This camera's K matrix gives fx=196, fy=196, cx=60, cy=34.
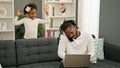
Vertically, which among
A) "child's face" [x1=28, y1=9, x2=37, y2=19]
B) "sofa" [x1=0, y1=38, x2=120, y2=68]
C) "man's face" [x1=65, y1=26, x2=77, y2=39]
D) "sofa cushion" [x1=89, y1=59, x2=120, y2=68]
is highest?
"child's face" [x1=28, y1=9, x2=37, y2=19]

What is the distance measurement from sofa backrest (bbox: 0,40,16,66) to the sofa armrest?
165 centimetres

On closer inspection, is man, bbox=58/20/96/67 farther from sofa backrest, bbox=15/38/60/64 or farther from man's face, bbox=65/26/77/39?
sofa backrest, bbox=15/38/60/64

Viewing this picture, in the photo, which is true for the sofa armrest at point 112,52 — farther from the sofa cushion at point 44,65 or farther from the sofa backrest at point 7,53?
the sofa backrest at point 7,53

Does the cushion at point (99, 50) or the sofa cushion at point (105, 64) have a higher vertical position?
the cushion at point (99, 50)

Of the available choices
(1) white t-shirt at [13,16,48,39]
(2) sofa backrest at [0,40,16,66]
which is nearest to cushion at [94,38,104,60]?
(1) white t-shirt at [13,16,48,39]

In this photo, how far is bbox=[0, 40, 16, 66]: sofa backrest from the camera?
2.99 m

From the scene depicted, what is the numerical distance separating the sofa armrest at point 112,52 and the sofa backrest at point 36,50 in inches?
36.9

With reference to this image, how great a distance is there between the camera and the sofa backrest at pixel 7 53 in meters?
2.99

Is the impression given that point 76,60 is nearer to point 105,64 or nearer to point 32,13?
point 105,64

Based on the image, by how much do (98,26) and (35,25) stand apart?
134 centimetres

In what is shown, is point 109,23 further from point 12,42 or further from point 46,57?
point 12,42

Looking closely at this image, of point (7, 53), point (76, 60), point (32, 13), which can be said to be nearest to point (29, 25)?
point (32, 13)

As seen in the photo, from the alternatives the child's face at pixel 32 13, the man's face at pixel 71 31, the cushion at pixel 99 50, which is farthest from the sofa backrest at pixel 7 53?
the cushion at pixel 99 50

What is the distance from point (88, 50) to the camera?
9.36 feet
